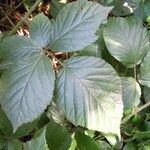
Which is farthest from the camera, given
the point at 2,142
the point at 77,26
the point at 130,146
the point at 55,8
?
the point at 55,8

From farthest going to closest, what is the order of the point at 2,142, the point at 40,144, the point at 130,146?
the point at 130,146 → the point at 2,142 → the point at 40,144

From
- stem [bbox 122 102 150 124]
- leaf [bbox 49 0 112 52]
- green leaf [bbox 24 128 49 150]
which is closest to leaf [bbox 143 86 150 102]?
stem [bbox 122 102 150 124]

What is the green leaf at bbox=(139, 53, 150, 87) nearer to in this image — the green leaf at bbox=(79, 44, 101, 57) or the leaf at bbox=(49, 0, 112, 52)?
the green leaf at bbox=(79, 44, 101, 57)

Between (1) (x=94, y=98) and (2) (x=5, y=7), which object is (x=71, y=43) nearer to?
(1) (x=94, y=98)

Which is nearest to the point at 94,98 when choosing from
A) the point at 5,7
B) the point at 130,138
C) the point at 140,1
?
the point at 130,138

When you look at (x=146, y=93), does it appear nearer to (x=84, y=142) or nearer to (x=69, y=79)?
(x=84, y=142)

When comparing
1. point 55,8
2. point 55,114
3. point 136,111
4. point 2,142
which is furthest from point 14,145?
point 55,8
